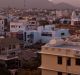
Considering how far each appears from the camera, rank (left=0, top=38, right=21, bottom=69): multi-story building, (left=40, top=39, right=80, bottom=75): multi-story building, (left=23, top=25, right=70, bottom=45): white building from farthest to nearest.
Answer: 1. (left=23, top=25, right=70, bottom=45): white building
2. (left=0, top=38, right=21, bottom=69): multi-story building
3. (left=40, top=39, right=80, bottom=75): multi-story building

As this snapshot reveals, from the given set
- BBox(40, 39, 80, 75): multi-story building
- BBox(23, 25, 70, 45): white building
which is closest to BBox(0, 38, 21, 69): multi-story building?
BBox(23, 25, 70, 45): white building

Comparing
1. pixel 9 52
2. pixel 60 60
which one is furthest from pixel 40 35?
pixel 60 60

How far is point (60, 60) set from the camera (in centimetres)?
726

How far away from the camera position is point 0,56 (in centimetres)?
1789

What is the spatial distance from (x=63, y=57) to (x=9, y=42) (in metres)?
13.0

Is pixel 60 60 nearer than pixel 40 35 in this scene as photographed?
Yes

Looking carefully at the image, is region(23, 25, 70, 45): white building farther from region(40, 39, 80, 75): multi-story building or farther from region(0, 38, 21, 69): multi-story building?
region(40, 39, 80, 75): multi-story building

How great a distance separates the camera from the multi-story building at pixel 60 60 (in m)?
7.04

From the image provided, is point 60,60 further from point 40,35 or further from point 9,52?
point 40,35

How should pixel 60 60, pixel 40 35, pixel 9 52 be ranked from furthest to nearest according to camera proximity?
1. pixel 40 35
2. pixel 9 52
3. pixel 60 60

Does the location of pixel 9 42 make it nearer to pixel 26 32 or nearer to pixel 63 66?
pixel 26 32

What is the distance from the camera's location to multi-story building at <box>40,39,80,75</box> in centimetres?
704

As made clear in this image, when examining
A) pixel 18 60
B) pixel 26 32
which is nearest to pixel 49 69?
pixel 18 60

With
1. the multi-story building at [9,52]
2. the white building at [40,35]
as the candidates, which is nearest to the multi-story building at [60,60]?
the multi-story building at [9,52]
